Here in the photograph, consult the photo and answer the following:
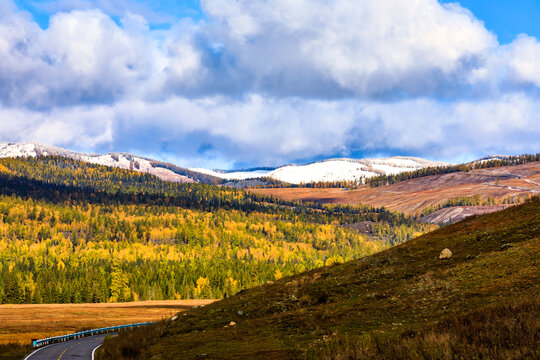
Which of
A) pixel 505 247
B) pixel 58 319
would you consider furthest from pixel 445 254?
pixel 58 319

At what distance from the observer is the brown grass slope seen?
17.3 meters

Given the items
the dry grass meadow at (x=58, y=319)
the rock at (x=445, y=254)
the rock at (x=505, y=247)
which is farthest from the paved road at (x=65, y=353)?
the rock at (x=505, y=247)

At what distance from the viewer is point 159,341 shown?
36.6 m

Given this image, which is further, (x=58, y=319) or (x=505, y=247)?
(x=58, y=319)

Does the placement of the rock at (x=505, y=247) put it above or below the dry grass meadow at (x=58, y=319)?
above

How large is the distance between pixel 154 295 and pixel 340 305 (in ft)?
445

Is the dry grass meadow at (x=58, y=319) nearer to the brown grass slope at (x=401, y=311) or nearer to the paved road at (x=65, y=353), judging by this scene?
the paved road at (x=65, y=353)

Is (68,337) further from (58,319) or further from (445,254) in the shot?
(445,254)

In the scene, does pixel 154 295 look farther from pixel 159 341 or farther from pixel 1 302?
pixel 159 341

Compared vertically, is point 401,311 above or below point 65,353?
above

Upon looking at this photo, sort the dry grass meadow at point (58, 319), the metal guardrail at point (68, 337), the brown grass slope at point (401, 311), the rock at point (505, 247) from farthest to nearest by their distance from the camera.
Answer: the dry grass meadow at point (58, 319) < the metal guardrail at point (68, 337) < the rock at point (505, 247) < the brown grass slope at point (401, 311)

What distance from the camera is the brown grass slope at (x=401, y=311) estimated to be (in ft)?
56.7

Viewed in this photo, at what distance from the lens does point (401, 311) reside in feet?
90.6

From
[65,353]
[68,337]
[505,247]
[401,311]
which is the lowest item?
[65,353]
